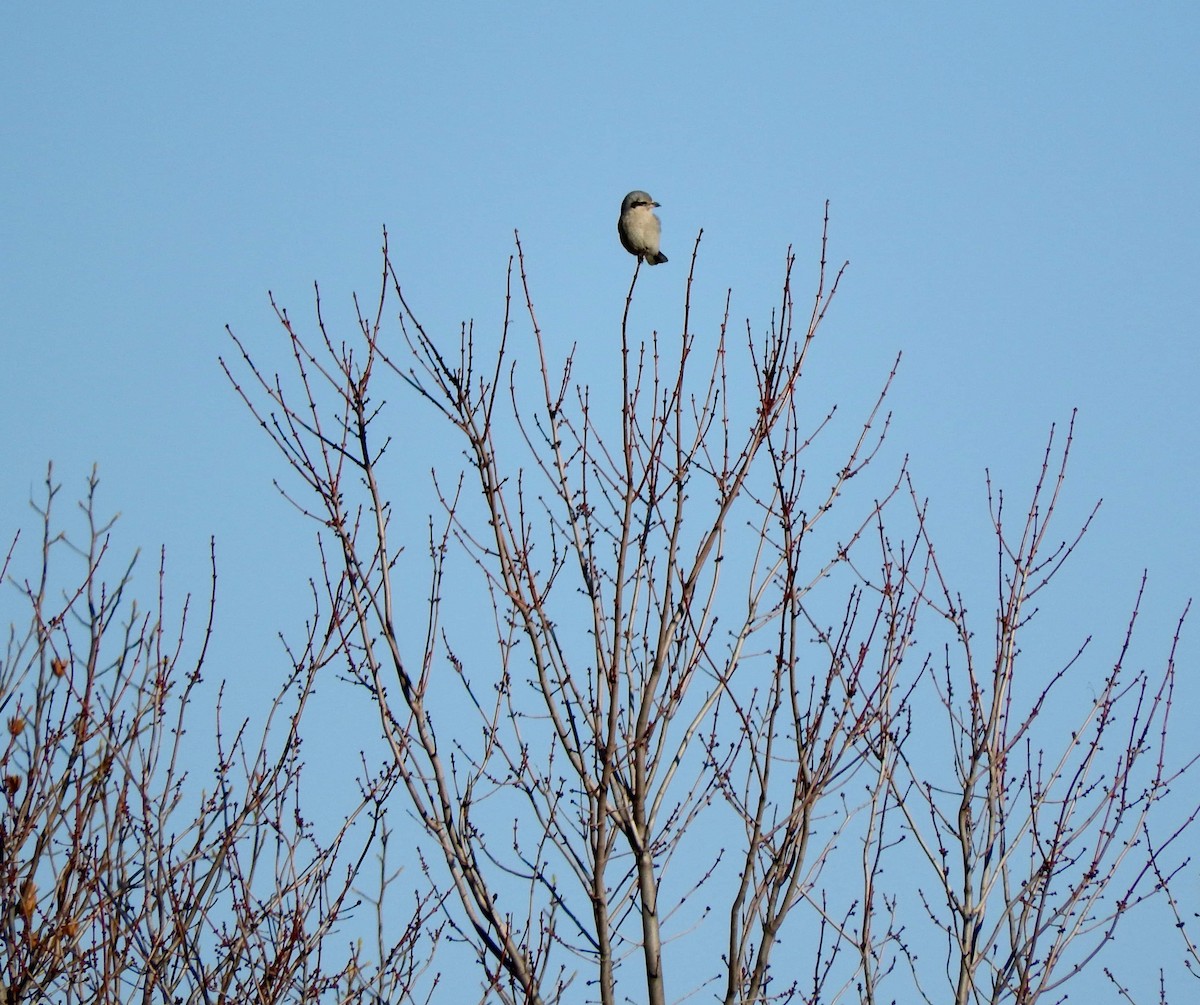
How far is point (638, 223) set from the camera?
8711mm

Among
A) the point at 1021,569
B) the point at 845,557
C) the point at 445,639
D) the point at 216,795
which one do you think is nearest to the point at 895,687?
the point at 845,557

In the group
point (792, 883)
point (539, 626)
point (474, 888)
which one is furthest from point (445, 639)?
point (792, 883)

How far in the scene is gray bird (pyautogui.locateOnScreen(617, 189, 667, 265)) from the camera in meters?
8.72

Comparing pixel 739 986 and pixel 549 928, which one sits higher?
pixel 549 928

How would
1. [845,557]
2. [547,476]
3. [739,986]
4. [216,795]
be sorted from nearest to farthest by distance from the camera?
1. [739,986]
2. [547,476]
3. [845,557]
4. [216,795]

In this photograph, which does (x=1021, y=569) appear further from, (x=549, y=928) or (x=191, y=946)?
(x=191, y=946)

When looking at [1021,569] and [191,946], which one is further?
[1021,569]

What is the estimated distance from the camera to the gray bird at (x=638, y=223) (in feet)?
28.6

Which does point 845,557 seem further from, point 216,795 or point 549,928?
point 216,795

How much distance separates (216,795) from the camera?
552 centimetres

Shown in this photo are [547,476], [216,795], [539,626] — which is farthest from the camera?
[216,795]

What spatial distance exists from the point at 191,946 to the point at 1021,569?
371 centimetres

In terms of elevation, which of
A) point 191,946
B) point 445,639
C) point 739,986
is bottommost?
point 739,986

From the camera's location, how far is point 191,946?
514 cm
